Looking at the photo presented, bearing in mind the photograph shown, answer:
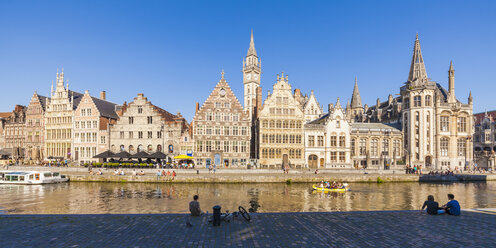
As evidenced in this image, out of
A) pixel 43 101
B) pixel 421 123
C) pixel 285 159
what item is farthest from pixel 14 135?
pixel 421 123

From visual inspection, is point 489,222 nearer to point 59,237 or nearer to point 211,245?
point 211,245

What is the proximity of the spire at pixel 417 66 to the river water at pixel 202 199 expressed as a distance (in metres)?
42.3

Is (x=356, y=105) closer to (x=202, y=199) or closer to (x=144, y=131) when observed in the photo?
(x=144, y=131)

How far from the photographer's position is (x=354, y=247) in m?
10.9

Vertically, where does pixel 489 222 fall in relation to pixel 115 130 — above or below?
below

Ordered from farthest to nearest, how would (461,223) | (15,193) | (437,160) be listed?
(437,160) → (15,193) → (461,223)

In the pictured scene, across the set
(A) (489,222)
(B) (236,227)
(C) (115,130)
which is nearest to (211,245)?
(B) (236,227)

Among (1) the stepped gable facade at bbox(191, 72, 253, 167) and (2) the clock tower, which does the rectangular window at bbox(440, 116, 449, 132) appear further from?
(2) the clock tower

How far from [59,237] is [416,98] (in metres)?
75.6

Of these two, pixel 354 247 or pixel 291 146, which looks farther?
pixel 291 146

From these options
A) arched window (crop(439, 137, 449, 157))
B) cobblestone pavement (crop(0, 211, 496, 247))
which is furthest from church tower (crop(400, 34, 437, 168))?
cobblestone pavement (crop(0, 211, 496, 247))

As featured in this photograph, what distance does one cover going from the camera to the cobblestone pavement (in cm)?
1129

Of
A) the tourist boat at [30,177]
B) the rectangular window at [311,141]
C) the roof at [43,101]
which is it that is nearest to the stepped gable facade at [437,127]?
the rectangular window at [311,141]

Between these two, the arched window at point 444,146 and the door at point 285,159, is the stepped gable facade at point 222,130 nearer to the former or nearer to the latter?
the door at point 285,159
